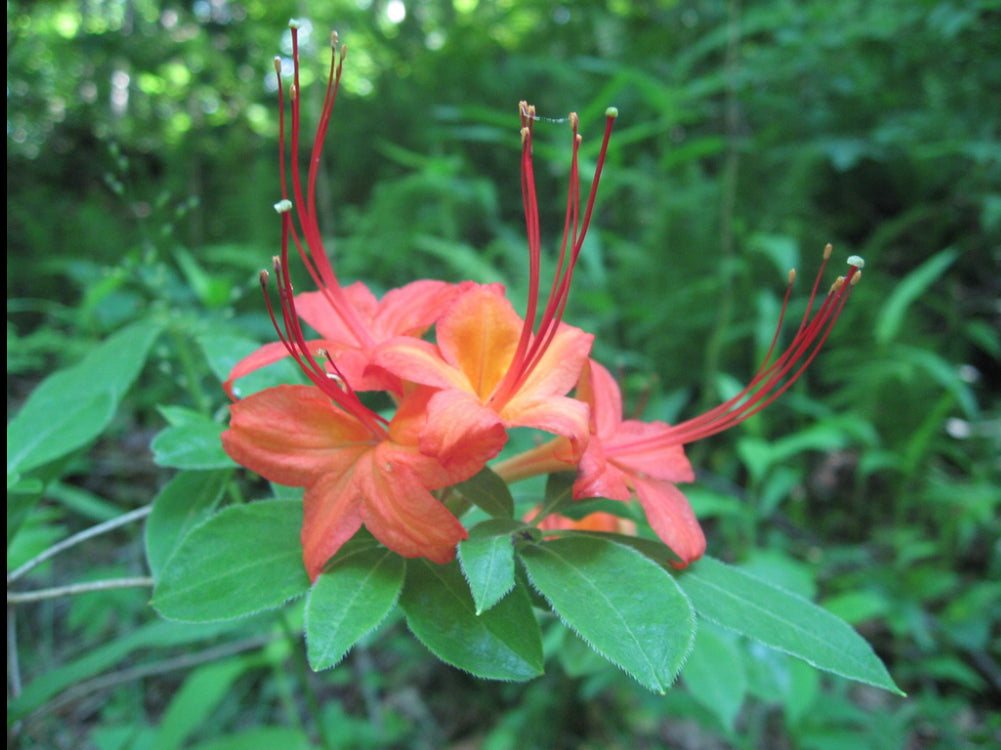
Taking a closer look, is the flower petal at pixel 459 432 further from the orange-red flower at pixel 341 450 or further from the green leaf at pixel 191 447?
the green leaf at pixel 191 447

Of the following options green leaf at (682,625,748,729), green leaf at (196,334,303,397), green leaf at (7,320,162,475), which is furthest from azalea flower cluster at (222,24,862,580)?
green leaf at (682,625,748,729)

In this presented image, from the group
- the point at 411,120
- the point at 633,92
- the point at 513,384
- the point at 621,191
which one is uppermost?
the point at 633,92

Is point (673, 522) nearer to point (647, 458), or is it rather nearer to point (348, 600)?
point (647, 458)

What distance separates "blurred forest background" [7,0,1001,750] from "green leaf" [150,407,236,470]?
9 cm

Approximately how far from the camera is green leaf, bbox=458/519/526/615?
1.41 feet

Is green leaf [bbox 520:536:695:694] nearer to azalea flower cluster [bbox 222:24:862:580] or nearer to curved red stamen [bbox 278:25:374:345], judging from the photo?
azalea flower cluster [bbox 222:24:862:580]

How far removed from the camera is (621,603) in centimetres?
46

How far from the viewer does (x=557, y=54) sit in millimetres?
3562

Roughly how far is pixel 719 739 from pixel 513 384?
5.10 feet

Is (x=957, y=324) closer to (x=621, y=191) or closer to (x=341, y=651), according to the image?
(x=621, y=191)

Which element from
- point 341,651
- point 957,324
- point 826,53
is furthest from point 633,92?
point 341,651

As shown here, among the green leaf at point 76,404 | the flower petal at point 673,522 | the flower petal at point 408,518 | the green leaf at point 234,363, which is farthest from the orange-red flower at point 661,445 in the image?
the green leaf at point 76,404

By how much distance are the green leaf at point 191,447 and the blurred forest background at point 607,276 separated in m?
0.09

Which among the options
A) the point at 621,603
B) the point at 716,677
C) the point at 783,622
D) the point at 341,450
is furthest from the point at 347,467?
the point at 716,677
